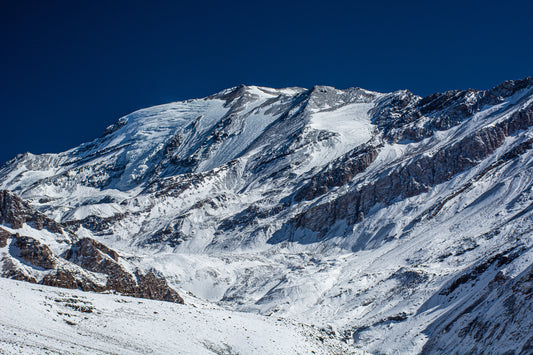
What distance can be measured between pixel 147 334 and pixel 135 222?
162 m

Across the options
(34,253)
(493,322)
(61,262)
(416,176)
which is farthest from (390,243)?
(34,253)

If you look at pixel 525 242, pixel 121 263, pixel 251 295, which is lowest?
pixel 251 295

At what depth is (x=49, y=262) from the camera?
6181 centimetres

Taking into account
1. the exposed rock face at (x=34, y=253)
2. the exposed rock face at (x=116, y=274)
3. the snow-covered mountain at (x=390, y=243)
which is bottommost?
the snow-covered mountain at (x=390, y=243)

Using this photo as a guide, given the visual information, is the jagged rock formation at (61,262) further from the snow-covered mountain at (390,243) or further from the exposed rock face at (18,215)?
the snow-covered mountain at (390,243)

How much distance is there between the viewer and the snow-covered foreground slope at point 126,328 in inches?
1420

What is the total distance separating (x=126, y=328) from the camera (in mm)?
41750

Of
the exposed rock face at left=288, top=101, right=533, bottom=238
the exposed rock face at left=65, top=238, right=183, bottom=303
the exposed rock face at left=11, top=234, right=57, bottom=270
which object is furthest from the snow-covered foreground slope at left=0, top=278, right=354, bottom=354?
the exposed rock face at left=288, top=101, right=533, bottom=238

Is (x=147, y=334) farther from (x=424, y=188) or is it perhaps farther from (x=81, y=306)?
(x=424, y=188)

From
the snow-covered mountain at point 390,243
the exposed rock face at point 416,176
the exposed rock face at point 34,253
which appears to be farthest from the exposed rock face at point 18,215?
the exposed rock face at point 416,176

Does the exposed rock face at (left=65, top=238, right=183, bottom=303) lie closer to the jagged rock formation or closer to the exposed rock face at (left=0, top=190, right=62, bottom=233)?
the jagged rock formation

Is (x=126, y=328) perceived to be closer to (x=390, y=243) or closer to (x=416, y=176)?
(x=390, y=243)

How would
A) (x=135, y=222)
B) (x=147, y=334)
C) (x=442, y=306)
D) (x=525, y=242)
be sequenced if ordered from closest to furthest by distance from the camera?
(x=147, y=334), (x=442, y=306), (x=525, y=242), (x=135, y=222)

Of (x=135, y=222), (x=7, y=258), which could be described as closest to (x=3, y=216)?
(x=7, y=258)
